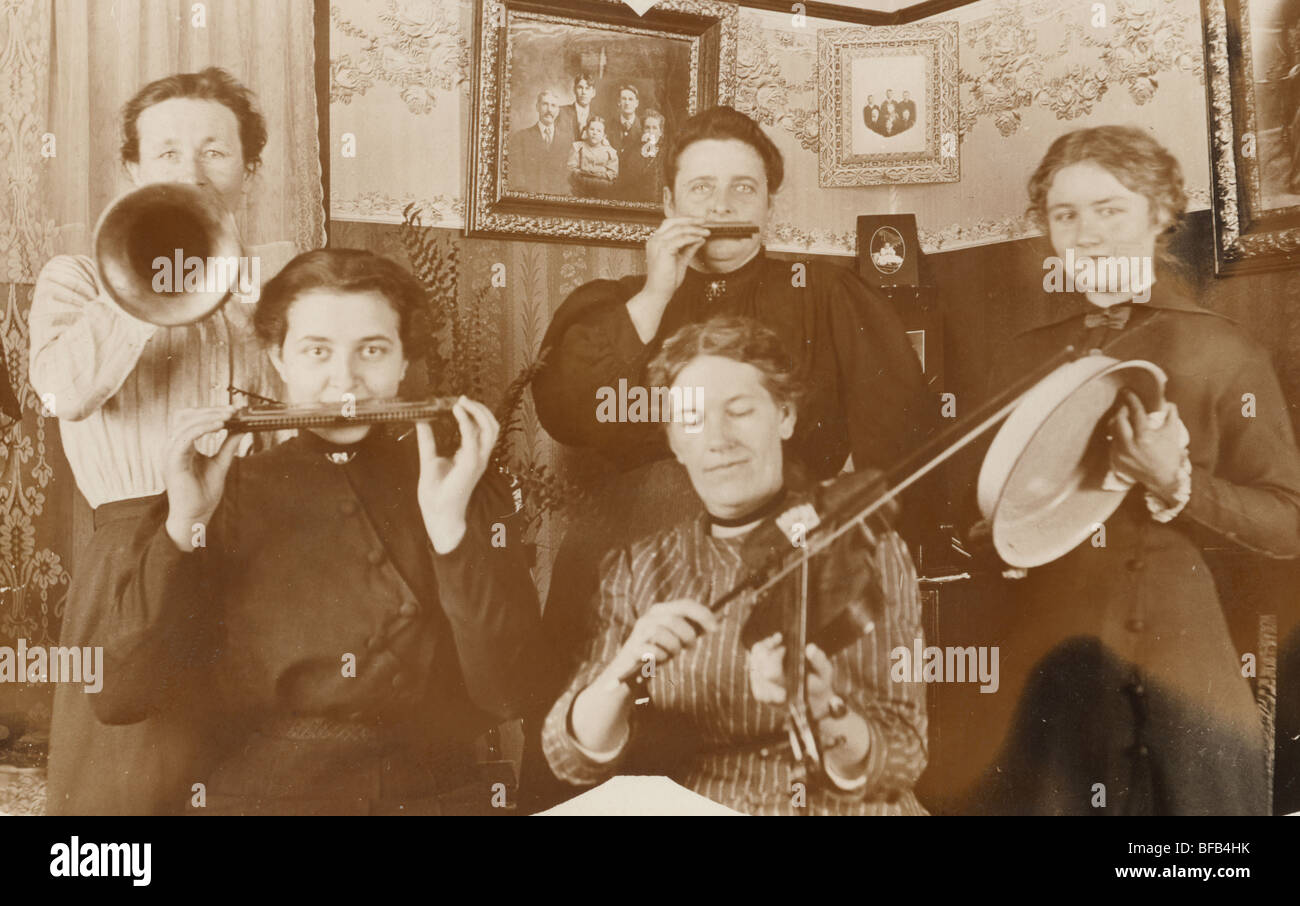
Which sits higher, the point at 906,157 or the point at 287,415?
the point at 906,157

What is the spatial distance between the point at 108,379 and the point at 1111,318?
132 inches

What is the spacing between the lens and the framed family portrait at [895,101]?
4406 mm

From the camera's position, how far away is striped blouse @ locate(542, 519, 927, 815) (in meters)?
4.09

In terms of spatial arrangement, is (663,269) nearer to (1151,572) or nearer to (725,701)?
(725,701)

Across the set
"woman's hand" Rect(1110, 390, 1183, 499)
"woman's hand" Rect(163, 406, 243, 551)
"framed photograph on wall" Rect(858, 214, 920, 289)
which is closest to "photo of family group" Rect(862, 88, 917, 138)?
"framed photograph on wall" Rect(858, 214, 920, 289)

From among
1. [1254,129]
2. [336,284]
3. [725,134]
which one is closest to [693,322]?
[725,134]

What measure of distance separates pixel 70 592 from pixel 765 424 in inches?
91.5

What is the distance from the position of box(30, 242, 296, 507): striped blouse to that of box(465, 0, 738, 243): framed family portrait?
1.06 m

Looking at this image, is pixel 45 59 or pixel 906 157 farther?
pixel 906 157

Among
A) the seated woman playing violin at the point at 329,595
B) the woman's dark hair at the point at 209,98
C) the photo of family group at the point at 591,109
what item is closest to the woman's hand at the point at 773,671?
the seated woman playing violin at the point at 329,595

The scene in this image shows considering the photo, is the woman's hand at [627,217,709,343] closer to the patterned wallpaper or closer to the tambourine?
the patterned wallpaper
